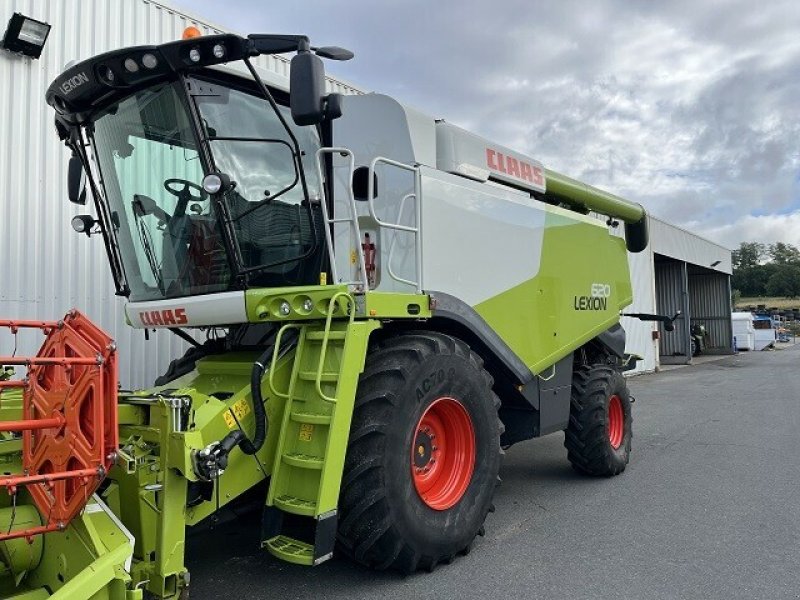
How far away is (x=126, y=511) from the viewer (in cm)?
311

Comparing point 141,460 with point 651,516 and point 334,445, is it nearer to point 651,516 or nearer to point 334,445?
point 334,445

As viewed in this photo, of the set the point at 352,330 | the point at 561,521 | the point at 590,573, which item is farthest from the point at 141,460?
the point at 561,521

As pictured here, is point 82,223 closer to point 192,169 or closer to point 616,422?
point 192,169

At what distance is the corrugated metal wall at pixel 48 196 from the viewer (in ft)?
18.7

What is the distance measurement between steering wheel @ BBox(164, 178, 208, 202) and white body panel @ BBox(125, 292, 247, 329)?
577mm

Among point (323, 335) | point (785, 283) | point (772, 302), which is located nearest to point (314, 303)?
point (323, 335)

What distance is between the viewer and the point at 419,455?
391 centimetres

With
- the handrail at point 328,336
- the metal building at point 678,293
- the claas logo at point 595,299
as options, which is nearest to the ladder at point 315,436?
the handrail at point 328,336

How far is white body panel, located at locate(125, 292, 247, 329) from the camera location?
12.3 ft

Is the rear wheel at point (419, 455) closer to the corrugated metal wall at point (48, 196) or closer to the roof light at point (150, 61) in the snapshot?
the roof light at point (150, 61)

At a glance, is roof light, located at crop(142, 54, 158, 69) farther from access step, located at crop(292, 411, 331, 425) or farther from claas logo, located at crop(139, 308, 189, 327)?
access step, located at crop(292, 411, 331, 425)

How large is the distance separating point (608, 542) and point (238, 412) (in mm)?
2650

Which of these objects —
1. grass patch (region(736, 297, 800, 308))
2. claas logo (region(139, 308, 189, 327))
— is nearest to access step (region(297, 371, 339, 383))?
claas logo (region(139, 308, 189, 327))

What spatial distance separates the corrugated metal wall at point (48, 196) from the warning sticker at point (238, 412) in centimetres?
344
